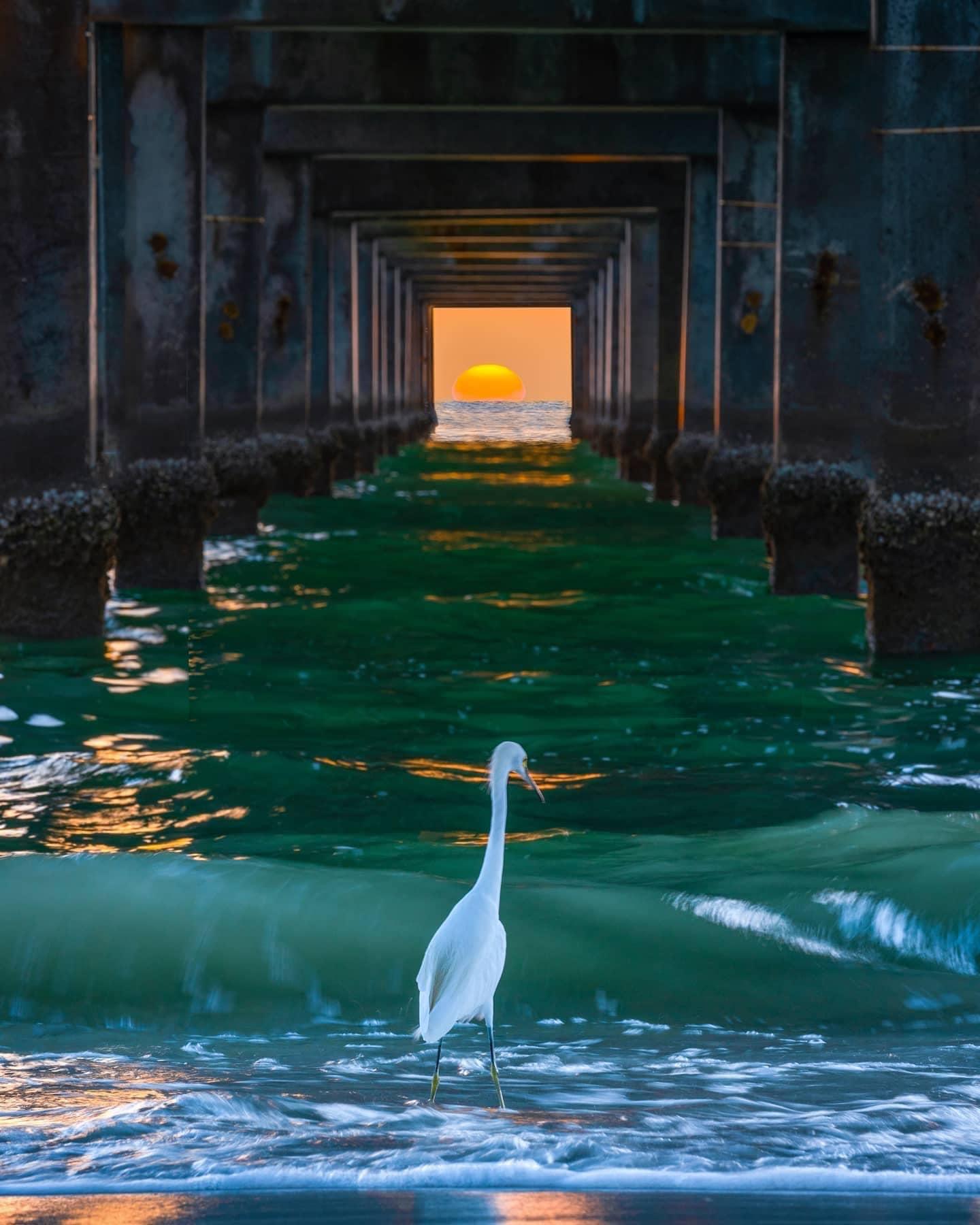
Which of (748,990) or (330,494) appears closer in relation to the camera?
(748,990)

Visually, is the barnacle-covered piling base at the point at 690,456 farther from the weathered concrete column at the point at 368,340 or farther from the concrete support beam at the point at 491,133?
the weathered concrete column at the point at 368,340

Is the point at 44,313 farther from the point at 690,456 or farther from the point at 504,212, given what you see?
the point at 504,212

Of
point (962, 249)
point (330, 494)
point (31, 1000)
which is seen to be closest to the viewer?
point (31, 1000)

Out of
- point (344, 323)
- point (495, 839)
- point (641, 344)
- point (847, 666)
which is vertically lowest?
point (847, 666)

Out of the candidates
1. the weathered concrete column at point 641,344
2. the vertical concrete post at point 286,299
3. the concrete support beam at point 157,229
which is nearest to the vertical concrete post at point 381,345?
the weathered concrete column at point 641,344

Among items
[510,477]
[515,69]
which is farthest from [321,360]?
[515,69]

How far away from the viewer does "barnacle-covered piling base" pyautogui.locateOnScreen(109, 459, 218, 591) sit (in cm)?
1586

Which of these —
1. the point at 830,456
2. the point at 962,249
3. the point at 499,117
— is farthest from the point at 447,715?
the point at 499,117

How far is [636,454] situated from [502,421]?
50.5 meters

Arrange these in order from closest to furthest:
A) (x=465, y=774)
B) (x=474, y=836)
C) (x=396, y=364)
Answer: (x=474, y=836) → (x=465, y=774) → (x=396, y=364)

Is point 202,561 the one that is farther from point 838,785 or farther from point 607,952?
point 607,952

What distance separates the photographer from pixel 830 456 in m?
15.1

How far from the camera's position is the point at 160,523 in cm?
1591

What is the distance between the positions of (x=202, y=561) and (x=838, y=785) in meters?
7.76
